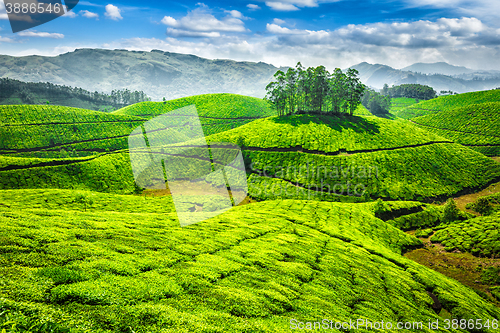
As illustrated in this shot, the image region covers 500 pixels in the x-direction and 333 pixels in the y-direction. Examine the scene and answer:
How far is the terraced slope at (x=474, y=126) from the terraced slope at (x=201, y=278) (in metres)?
163

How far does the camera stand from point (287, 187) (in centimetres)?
9819

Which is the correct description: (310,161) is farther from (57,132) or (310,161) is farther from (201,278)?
(57,132)

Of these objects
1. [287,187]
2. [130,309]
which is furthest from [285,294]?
[287,187]

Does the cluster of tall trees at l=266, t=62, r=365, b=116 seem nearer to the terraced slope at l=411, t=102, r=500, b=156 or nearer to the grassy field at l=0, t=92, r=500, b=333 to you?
the grassy field at l=0, t=92, r=500, b=333

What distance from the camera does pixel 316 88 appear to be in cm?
14638

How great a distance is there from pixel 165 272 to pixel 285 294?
14206mm

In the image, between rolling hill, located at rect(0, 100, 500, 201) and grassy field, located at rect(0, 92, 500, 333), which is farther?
rolling hill, located at rect(0, 100, 500, 201)

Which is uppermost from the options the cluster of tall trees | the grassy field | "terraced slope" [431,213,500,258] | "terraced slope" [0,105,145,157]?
the cluster of tall trees

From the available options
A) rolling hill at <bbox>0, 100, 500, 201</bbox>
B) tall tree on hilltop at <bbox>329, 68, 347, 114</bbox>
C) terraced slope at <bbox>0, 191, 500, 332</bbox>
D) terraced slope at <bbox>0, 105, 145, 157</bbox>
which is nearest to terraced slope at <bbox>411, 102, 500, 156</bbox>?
rolling hill at <bbox>0, 100, 500, 201</bbox>

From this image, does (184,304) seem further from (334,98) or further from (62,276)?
(334,98)

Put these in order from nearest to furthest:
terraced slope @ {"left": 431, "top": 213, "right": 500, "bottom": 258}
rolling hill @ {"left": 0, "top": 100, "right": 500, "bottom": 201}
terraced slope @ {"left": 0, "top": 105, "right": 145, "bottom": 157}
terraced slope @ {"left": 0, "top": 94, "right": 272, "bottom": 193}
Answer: terraced slope @ {"left": 431, "top": 213, "right": 500, "bottom": 258}, terraced slope @ {"left": 0, "top": 94, "right": 272, "bottom": 193}, rolling hill @ {"left": 0, "top": 100, "right": 500, "bottom": 201}, terraced slope @ {"left": 0, "top": 105, "right": 145, "bottom": 157}

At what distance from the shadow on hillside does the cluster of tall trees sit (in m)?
9.50

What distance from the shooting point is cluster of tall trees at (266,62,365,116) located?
5709 inches

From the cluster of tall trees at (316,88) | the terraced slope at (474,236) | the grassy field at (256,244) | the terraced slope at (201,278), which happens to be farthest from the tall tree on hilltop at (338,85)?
the terraced slope at (201,278)
